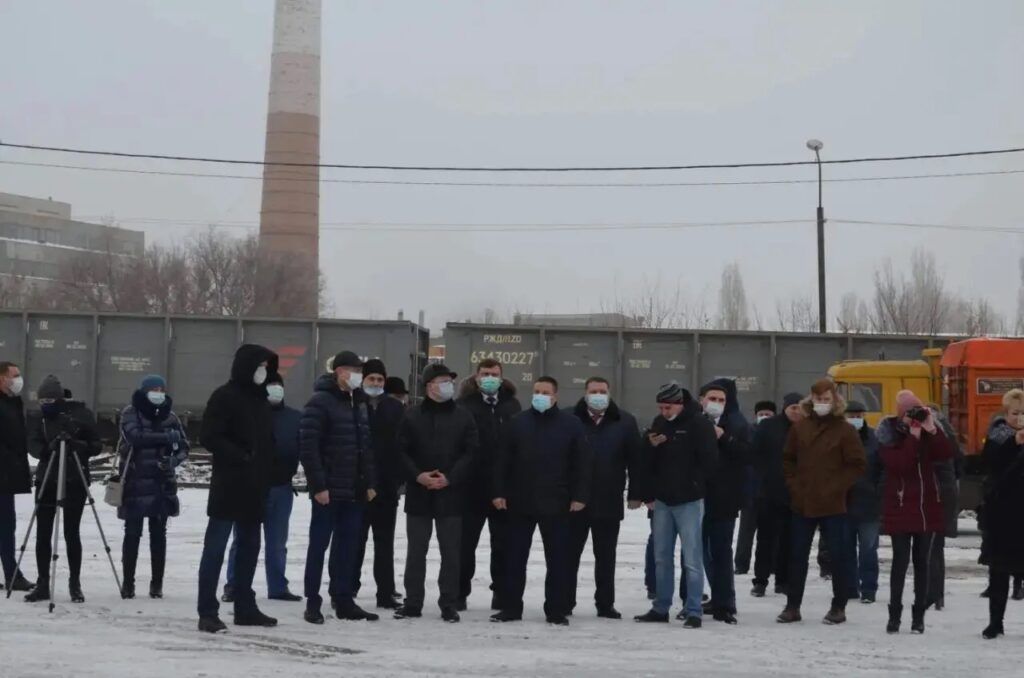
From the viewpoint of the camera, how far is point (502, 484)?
33.9 ft

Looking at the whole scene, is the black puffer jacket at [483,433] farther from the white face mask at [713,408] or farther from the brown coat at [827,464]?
the brown coat at [827,464]

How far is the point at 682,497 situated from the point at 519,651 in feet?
6.83

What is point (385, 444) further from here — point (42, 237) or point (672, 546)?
point (42, 237)

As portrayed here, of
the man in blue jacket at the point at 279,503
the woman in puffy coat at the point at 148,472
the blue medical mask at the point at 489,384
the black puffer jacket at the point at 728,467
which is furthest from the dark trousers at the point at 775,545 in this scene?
the woman in puffy coat at the point at 148,472

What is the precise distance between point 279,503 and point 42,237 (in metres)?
127

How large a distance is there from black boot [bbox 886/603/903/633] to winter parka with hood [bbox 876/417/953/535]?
0.52m

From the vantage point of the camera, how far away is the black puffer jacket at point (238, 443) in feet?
30.5

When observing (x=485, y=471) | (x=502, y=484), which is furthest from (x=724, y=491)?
(x=485, y=471)

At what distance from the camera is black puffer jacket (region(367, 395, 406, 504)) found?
10.4m

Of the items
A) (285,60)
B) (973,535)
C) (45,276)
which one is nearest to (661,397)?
(973,535)

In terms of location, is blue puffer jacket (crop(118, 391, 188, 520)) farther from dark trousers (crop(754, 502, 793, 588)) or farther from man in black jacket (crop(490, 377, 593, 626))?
dark trousers (crop(754, 502, 793, 588))

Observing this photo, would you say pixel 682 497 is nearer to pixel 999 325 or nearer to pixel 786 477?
pixel 786 477

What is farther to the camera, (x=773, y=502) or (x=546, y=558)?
(x=773, y=502)

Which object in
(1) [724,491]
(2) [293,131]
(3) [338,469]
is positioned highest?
(2) [293,131]
